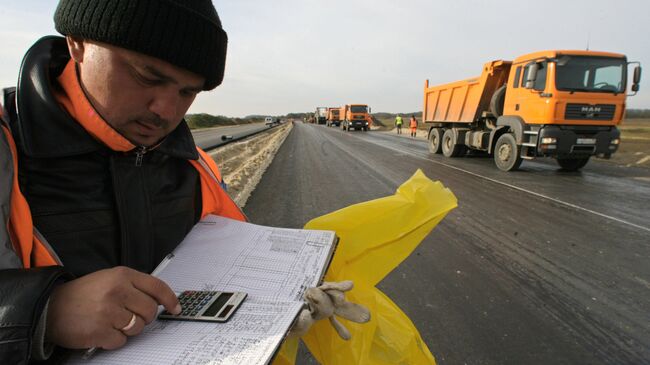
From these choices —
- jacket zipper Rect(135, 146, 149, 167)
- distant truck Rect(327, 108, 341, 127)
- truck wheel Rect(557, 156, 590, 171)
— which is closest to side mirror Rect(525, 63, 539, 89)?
truck wheel Rect(557, 156, 590, 171)

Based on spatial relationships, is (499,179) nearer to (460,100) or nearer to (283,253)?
(460,100)

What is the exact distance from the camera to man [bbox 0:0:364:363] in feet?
2.45

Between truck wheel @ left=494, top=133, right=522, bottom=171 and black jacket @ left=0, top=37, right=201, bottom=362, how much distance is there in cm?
991

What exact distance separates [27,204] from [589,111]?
34.9 ft

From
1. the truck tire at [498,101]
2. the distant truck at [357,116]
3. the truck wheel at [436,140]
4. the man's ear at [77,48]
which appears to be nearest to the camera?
the man's ear at [77,48]

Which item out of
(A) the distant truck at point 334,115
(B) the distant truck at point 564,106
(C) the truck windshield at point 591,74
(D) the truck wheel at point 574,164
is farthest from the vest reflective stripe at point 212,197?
(A) the distant truck at point 334,115

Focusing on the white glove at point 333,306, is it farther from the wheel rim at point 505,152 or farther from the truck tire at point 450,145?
the truck tire at point 450,145

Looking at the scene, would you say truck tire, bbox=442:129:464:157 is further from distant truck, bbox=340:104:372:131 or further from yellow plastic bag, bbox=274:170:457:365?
distant truck, bbox=340:104:372:131

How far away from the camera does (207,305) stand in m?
0.92

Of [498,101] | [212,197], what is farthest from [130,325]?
[498,101]

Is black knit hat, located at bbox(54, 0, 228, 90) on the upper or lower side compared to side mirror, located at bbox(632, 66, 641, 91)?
lower

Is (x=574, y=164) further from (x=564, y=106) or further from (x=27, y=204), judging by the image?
(x=27, y=204)

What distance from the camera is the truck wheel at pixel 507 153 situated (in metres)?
9.50

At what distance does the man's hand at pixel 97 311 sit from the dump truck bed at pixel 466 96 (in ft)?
39.2
